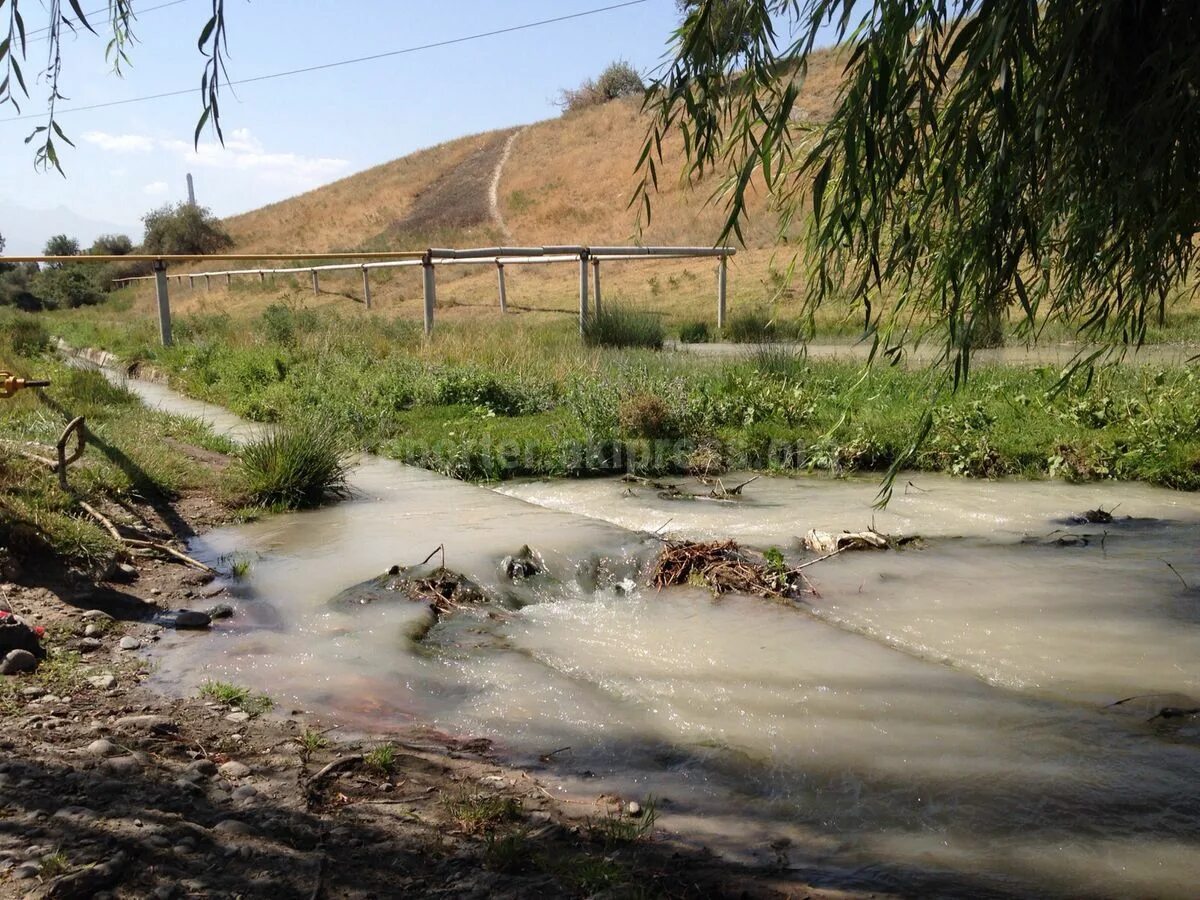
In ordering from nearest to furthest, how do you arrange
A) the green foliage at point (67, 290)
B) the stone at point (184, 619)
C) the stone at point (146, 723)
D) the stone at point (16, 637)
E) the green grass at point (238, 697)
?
the stone at point (146, 723)
the green grass at point (238, 697)
the stone at point (16, 637)
the stone at point (184, 619)
the green foliage at point (67, 290)

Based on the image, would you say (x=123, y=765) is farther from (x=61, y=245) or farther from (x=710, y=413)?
(x=61, y=245)

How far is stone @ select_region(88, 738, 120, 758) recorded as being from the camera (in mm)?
3490

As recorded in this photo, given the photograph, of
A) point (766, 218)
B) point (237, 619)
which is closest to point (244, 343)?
point (237, 619)

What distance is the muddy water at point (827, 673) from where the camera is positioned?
3.46 meters

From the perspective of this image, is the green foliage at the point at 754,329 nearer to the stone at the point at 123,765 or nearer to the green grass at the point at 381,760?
the green grass at the point at 381,760

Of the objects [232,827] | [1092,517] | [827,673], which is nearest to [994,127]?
[827,673]

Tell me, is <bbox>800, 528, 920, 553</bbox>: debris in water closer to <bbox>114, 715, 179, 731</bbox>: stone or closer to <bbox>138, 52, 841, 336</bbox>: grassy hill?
<bbox>114, 715, 179, 731</bbox>: stone

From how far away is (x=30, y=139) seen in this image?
4090mm

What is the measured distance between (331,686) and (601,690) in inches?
48.3

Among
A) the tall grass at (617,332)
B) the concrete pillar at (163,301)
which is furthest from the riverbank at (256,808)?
the concrete pillar at (163,301)

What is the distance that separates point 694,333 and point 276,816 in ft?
54.3

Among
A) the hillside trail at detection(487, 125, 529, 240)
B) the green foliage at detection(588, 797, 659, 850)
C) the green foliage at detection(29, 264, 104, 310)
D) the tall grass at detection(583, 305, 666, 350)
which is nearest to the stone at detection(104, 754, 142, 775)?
the green foliage at detection(588, 797, 659, 850)

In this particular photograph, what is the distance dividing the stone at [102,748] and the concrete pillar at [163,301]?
14138 mm

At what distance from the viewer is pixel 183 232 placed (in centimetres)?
5381
